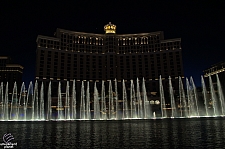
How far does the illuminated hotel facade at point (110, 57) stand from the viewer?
10981 cm

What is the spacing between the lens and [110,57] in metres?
118

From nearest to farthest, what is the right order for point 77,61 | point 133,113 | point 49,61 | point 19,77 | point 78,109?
point 133,113
point 78,109
point 49,61
point 77,61
point 19,77

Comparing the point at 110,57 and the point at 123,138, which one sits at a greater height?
the point at 110,57

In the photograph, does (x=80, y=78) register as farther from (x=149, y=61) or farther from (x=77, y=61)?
(x=149, y=61)

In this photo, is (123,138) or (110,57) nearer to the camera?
(123,138)

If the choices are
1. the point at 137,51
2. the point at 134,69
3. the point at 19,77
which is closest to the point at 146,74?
the point at 134,69

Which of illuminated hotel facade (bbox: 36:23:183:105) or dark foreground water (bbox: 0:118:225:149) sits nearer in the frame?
dark foreground water (bbox: 0:118:225:149)

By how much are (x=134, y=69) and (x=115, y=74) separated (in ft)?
38.4

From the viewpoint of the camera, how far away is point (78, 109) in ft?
252

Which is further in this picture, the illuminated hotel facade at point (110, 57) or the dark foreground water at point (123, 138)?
the illuminated hotel facade at point (110, 57)

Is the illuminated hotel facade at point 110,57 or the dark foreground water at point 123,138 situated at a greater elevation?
the illuminated hotel facade at point 110,57

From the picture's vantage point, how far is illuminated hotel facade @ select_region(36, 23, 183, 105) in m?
110

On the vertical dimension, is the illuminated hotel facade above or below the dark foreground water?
above

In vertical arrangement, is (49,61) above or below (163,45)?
below
